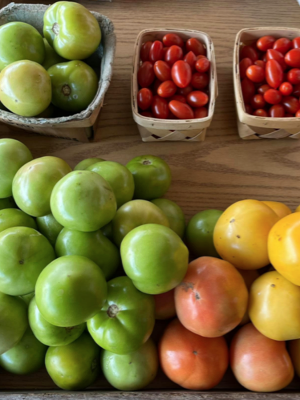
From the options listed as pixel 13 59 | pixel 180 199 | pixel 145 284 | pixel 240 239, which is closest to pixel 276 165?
pixel 180 199

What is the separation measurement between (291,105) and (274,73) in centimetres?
8

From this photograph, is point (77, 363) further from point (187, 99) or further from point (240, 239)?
point (187, 99)

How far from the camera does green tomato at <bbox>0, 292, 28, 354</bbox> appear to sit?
43 centimetres

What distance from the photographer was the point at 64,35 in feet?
2.12

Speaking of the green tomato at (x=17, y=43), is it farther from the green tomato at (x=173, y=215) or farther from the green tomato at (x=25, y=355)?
the green tomato at (x=25, y=355)

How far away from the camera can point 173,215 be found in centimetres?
56

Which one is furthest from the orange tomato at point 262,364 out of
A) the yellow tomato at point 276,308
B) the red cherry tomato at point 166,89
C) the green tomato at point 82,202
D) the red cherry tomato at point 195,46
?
the red cherry tomato at point 195,46

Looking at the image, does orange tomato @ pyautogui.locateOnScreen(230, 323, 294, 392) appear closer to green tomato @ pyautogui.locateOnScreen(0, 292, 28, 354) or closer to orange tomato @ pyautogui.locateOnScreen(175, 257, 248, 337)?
orange tomato @ pyautogui.locateOnScreen(175, 257, 248, 337)

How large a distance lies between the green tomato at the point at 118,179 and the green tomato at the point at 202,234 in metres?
0.13

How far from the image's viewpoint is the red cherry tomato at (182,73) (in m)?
0.73

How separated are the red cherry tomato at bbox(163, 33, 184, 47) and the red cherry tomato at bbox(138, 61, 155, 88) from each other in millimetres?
79

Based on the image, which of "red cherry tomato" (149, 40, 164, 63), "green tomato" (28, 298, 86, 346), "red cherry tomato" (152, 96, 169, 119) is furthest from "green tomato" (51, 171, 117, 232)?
"red cherry tomato" (149, 40, 164, 63)

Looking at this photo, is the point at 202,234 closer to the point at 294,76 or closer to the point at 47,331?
the point at 47,331

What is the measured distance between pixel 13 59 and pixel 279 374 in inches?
27.3
